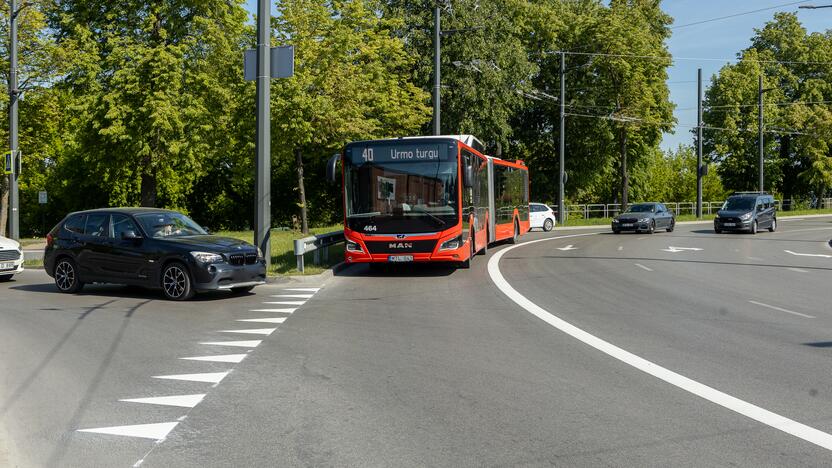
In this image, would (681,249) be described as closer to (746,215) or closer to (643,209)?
(746,215)

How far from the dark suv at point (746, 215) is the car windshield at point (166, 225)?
90.8 ft

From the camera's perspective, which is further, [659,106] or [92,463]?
[659,106]

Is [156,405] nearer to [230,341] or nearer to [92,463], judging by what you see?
[92,463]

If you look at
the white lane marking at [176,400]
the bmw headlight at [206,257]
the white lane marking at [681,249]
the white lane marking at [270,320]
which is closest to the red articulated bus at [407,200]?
the bmw headlight at [206,257]

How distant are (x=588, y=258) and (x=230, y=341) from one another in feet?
47.8

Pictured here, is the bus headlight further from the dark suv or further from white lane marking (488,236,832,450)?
the dark suv

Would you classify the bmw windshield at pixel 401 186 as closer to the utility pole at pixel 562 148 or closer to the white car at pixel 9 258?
the white car at pixel 9 258

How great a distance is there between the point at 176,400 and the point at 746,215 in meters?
33.8

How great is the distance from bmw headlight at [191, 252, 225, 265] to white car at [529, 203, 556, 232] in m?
30.4

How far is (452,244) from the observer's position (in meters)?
17.0

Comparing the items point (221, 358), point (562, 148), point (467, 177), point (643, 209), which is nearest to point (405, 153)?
point (467, 177)

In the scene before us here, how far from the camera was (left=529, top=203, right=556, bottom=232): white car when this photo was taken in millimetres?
42188

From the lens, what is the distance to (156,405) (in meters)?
6.20

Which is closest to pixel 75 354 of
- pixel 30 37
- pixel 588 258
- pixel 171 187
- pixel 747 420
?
pixel 747 420
